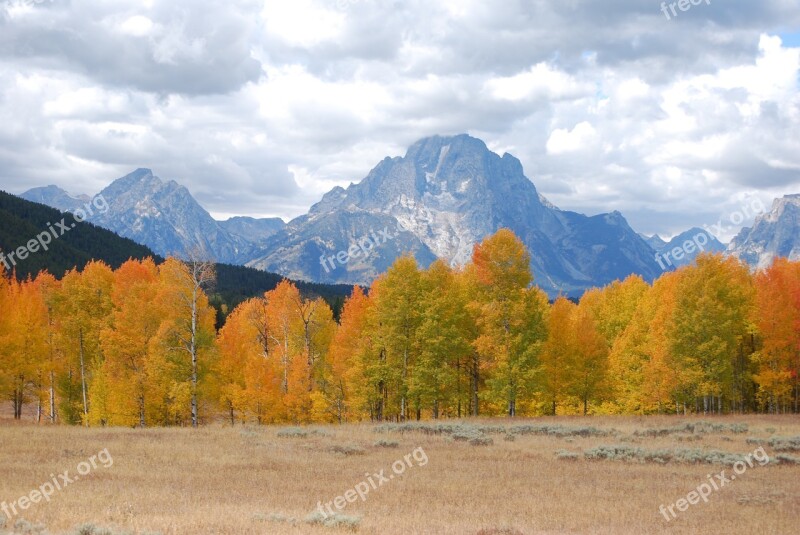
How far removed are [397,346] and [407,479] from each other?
71.3ft

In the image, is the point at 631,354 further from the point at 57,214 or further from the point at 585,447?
the point at 57,214

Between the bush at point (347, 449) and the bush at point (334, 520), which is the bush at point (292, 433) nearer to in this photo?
the bush at point (347, 449)

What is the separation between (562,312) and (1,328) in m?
42.4

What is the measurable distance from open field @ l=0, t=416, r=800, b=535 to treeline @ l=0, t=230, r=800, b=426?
667 cm

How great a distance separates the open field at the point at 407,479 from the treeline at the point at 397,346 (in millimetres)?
6670

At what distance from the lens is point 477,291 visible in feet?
140

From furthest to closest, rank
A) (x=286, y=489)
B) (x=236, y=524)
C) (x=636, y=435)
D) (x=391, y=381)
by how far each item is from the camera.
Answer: (x=391, y=381)
(x=636, y=435)
(x=286, y=489)
(x=236, y=524)

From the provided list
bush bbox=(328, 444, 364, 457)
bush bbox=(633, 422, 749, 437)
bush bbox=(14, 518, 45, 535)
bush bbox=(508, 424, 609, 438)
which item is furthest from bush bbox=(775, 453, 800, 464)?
bush bbox=(14, 518, 45, 535)

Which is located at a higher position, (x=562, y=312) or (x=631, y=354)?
(x=562, y=312)

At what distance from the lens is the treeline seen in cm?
4075

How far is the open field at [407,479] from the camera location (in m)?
15.6

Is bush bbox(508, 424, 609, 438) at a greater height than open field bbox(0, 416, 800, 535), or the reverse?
open field bbox(0, 416, 800, 535)

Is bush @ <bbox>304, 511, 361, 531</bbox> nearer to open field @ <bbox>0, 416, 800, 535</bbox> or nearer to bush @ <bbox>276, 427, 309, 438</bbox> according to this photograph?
open field @ <bbox>0, 416, 800, 535</bbox>

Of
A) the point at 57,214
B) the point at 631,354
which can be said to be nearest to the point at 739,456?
the point at 631,354
